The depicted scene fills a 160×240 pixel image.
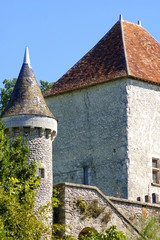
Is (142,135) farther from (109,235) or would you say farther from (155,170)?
(109,235)

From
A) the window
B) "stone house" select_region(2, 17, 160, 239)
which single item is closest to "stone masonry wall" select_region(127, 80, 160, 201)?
"stone house" select_region(2, 17, 160, 239)

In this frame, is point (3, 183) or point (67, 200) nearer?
point (3, 183)

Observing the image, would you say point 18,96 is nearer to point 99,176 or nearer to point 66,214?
point 66,214

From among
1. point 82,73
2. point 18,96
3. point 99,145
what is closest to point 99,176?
point 99,145

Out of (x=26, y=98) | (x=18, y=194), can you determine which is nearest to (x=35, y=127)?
(x=26, y=98)

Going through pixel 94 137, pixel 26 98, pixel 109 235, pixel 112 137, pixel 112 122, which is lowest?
pixel 109 235

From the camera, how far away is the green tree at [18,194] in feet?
107

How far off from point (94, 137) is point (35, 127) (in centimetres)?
947

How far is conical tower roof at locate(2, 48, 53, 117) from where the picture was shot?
36.6m

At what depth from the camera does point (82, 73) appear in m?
47.2

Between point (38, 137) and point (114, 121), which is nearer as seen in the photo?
point (38, 137)

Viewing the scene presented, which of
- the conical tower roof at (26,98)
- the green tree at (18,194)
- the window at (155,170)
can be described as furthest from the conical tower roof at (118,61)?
the green tree at (18,194)

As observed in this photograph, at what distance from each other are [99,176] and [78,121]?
290cm

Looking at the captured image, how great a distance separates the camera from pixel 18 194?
111 feet
